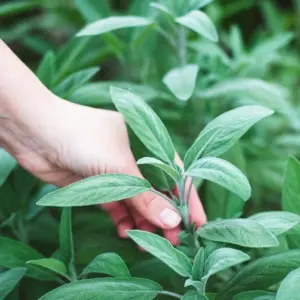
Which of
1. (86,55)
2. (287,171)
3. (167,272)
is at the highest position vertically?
(86,55)

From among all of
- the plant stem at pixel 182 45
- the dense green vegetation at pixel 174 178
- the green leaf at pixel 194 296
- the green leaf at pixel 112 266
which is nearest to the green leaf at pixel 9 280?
the dense green vegetation at pixel 174 178

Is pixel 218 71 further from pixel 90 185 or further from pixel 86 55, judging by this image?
pixel 90 185

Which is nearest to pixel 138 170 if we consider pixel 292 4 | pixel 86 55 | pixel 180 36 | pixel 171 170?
pixel 171 170

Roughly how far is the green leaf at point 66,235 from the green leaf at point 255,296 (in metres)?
0.21

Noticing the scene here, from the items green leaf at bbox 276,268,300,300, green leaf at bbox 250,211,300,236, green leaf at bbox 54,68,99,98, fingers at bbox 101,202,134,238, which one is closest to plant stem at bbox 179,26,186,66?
green leaf at bbox 54,68,99,98

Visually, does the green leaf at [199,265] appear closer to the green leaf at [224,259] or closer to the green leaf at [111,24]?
the green leaf at [224,259]

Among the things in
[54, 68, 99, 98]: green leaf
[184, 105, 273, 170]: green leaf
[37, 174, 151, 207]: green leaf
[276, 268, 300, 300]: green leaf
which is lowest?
[276, 268, 300, 300]: green leaf

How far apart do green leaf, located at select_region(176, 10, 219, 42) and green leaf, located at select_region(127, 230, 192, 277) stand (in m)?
0.33

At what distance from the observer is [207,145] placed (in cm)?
62

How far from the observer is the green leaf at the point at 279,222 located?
59cm

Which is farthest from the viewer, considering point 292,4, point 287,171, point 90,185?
point 292,4

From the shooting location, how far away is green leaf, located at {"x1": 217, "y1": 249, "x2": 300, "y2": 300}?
0.61 metres

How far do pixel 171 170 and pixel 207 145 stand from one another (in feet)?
0.17

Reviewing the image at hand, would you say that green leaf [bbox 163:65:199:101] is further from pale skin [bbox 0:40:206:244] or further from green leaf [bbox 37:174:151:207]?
green leaf [bbox 37:174:151:207]
